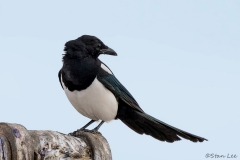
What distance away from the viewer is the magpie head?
4555 millimetres

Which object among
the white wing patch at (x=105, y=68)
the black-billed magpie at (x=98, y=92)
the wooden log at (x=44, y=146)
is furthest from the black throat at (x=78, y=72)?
the wooden log at (x=44, y=146)

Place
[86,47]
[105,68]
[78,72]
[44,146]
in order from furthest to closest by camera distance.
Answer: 1. [105,68]
2. [86,47]
3. [78,72]
4. [44,146]

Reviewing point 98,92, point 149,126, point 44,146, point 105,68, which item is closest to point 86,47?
point 105,68

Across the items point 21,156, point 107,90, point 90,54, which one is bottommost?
point 21,156

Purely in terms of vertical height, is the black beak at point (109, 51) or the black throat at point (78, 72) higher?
the black beak at point (109, 51)

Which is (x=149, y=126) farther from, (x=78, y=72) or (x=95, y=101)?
(x=78, y=72)

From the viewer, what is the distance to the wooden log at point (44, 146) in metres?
2.57

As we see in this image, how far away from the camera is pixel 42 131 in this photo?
9.28 ft

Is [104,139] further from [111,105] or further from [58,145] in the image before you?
[111,105]

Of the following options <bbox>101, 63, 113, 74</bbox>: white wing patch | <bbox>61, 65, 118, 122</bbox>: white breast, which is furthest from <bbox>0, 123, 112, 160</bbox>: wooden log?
<bbox>101, 63, 113, 74</bbox>: white wing patch

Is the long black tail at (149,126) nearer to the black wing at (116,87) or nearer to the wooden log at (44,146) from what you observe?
the black wing at (116,87)

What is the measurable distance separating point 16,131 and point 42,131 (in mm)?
230

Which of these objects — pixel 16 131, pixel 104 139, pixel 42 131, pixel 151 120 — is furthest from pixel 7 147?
pixel 151 120

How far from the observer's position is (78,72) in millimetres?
4465
